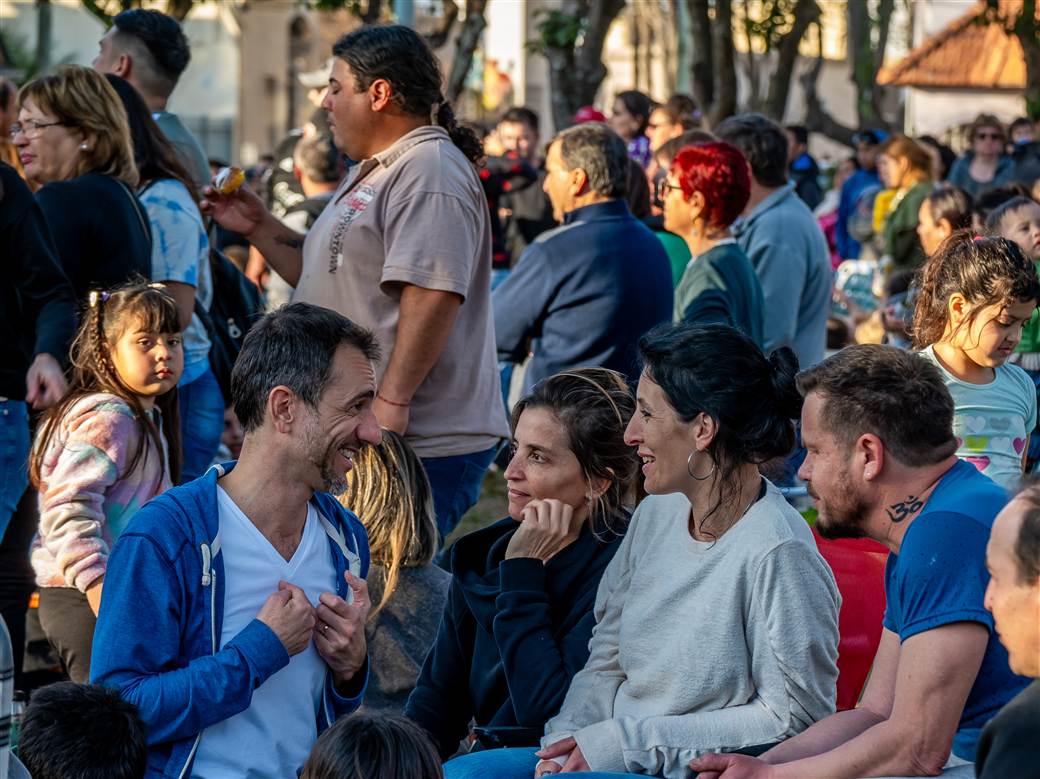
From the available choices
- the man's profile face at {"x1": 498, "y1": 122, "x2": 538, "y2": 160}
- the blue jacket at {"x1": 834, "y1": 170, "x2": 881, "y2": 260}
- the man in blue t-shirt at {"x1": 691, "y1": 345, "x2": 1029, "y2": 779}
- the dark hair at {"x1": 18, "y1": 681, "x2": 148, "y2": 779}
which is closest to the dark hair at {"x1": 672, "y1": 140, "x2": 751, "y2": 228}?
the man in blue t-shirt at {"x1": 691, "y1": 345, "x2": 1029, "y2": 779}

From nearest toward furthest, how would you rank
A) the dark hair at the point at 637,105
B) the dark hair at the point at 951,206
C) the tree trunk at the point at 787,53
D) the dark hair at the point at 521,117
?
the dark hair at the point at 951,206
the dark hair at the point at 637,105
the dark hair at the point at 521,117
the tree trunk at the point at 787,53

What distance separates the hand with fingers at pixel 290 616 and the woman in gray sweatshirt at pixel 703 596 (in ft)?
2.17

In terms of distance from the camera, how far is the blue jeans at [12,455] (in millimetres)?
4793

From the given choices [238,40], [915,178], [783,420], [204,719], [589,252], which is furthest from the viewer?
[238,40]

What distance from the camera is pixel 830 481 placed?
3.23 m

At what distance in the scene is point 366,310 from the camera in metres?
4.79

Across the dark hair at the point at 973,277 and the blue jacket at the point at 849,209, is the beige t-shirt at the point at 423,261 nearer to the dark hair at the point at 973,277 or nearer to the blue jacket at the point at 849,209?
the dark hair at the point at 973,277

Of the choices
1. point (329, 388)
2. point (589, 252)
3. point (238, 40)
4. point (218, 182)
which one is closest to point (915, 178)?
point (589, 252)

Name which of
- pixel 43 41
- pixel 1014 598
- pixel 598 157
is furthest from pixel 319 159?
pixel 43 41

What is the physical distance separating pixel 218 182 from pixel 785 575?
2.63 m

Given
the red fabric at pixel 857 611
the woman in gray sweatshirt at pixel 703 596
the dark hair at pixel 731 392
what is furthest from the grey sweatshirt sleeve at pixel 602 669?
the red fabric at pixel 857 611

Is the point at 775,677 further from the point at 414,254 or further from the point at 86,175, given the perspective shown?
the point at 86,175

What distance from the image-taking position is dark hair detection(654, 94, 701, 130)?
920cm

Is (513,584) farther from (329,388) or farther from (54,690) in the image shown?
(54,690)
